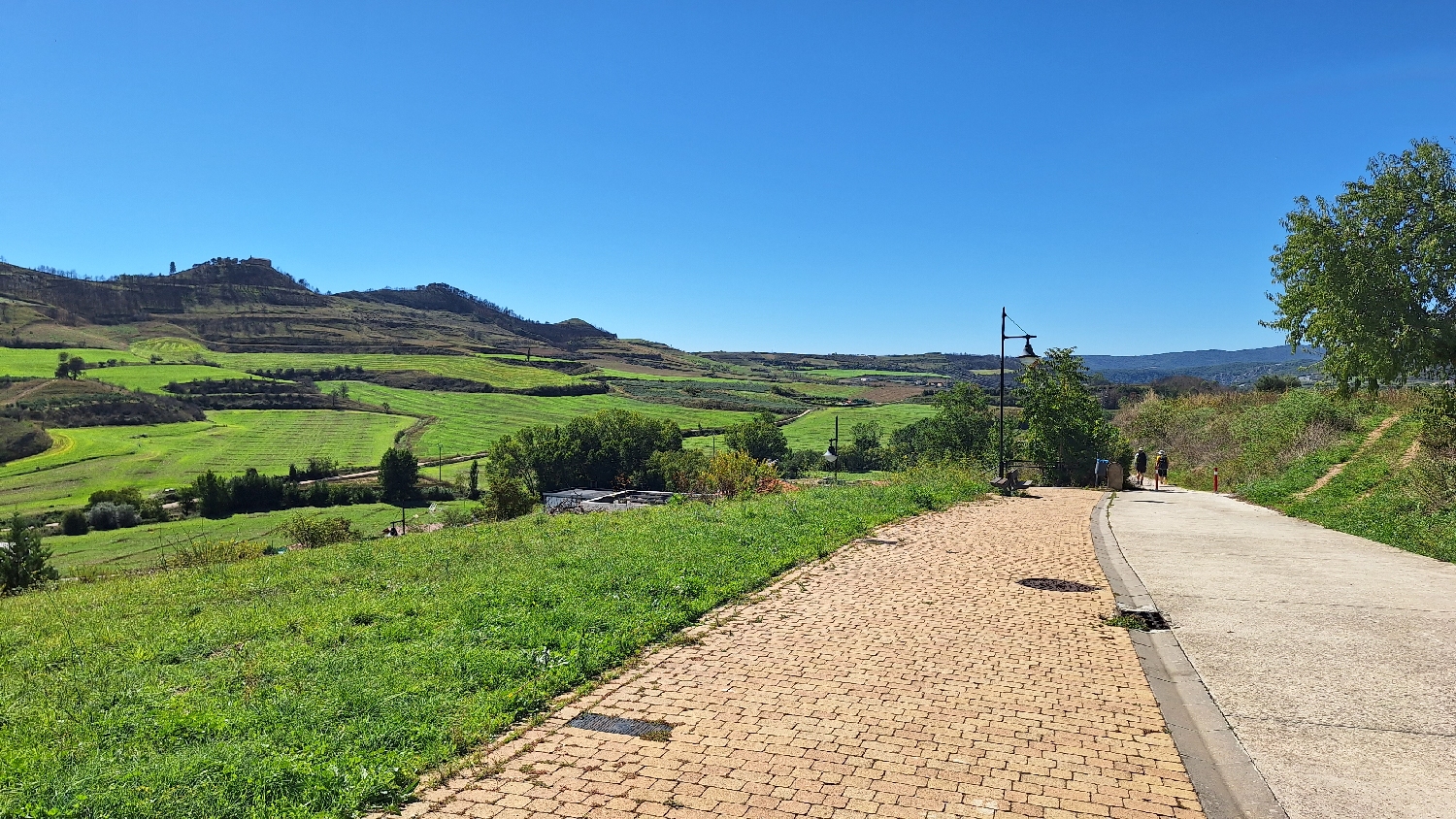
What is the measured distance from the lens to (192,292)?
183 metres

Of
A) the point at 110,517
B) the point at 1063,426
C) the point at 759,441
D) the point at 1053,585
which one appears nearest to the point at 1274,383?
the point at 1063,426

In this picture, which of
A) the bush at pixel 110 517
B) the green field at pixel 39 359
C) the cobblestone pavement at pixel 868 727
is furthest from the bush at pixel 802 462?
the green field at pixel 39 359

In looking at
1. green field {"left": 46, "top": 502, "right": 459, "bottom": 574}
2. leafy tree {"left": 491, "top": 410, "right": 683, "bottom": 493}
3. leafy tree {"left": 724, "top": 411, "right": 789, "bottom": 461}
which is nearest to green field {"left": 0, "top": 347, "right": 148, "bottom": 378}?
green field {"left": 46, "top": 502, "right": 459, "bottom": 574}

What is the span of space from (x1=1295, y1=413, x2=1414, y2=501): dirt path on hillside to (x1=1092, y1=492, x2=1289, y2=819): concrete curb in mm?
14124

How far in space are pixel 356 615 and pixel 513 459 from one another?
74538 millimetres

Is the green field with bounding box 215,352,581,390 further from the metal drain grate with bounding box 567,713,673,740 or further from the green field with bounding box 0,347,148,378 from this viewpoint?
the metal drain grate with bounding box 567,713,673,740

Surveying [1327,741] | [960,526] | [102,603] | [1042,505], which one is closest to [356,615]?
[102,603]

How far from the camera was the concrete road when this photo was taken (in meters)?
4.00

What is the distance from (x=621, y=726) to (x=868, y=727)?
5.26 feet

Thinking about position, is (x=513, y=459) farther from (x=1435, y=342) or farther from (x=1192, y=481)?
(x=1435, y=342)

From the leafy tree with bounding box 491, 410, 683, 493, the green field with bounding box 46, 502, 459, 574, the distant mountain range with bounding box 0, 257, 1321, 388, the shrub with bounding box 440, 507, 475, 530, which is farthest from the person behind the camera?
the distant mountain range with bounding box 0, 257, 1321, 388

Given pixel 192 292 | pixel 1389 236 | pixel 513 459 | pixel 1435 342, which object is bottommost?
pixel 513 459

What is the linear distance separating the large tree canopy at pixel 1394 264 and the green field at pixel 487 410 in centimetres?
7982

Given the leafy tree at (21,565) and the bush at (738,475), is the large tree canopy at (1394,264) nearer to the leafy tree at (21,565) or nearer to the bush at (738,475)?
the bush at (738,475)
